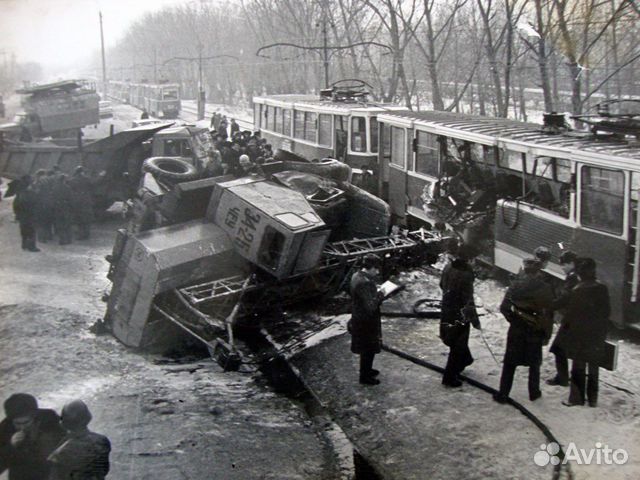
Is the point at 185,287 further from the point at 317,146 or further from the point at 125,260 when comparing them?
the point at 317,146

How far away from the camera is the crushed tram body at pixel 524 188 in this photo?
6961mm

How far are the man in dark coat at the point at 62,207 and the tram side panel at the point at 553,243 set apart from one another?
296 inches

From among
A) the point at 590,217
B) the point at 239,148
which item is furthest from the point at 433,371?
the point at 239,148

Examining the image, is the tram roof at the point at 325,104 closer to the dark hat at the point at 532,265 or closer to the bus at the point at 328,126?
the bus at the point at 328,126

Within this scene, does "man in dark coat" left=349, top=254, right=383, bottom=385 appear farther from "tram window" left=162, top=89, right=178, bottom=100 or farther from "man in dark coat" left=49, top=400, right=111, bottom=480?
"tram window" left=162, top=89, right=178, bottom=100

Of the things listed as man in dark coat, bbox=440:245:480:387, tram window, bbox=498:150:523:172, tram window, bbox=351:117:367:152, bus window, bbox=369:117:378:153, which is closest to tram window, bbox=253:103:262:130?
tram window, bbox=351:117:367:152

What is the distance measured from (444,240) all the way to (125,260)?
469cm

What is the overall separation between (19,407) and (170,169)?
20.9 ft

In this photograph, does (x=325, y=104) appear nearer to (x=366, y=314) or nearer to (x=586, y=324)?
(x=366, y=314)

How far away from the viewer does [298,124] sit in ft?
57.9

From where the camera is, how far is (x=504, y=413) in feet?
19.2

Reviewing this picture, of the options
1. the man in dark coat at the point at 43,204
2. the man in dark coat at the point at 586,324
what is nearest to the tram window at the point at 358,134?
the man in dark coat at the point at 43,204

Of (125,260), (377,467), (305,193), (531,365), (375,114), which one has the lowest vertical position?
(377,467)

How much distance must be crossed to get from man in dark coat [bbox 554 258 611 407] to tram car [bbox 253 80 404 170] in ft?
30.9
